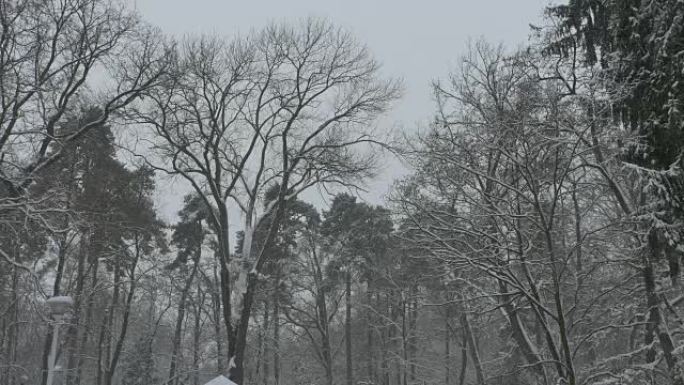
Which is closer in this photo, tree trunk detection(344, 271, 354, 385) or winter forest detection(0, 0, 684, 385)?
winter forest detection(0, 0, 684, 385)

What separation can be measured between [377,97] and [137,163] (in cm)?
724

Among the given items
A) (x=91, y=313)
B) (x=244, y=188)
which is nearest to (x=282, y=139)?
(x=244, y=188)

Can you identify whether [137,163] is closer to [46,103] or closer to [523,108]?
[46,103]

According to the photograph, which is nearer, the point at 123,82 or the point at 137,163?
the point at 123,82

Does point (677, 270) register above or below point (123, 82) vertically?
below

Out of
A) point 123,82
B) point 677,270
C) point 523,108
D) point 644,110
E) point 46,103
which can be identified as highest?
point 123,82

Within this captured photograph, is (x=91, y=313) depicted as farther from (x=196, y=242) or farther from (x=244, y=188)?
(x=244, y=188)

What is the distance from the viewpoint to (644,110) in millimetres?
7000

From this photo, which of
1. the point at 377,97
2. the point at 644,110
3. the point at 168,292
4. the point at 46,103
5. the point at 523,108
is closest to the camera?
the point at 644,110

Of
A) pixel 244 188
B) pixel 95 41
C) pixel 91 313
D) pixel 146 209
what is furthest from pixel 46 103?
pixel 91 313

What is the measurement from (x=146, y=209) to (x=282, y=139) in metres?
8.44

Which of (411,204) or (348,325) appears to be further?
(348,325)

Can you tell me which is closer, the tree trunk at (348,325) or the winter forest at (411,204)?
the winter forest at (411,204)

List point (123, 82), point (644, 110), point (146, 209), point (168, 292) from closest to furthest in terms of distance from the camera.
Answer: point (644, 110) < point (123, 82) < point (146, 209) < point (168, 292)
